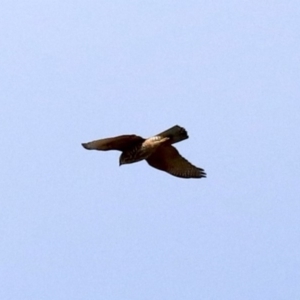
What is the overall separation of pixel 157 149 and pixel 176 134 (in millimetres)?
660

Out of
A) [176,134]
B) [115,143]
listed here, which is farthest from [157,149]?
[115,143]

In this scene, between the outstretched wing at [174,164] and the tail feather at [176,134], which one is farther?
the outstretched wing at [174,164]

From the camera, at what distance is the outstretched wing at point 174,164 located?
62.3 feet

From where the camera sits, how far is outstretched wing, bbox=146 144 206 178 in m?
19.0

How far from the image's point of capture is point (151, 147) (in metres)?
18.3

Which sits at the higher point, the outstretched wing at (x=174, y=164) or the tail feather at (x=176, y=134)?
the tail feather at (x=176, y=134)

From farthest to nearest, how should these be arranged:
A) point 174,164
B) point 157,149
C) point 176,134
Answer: point 174,164, point 157,149, point 176,134

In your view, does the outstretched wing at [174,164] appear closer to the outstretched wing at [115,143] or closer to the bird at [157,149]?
the bird at [157,149]

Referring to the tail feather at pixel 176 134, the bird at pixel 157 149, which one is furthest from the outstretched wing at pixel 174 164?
the tail feather at pixel 176 134

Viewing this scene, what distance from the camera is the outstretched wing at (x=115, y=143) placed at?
59.6 feet

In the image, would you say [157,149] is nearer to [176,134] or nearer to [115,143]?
[176,134]

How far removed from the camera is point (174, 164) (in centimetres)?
1916

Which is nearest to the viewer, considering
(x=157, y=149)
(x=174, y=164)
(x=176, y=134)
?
(x=176, y=134)

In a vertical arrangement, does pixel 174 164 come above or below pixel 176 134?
below
